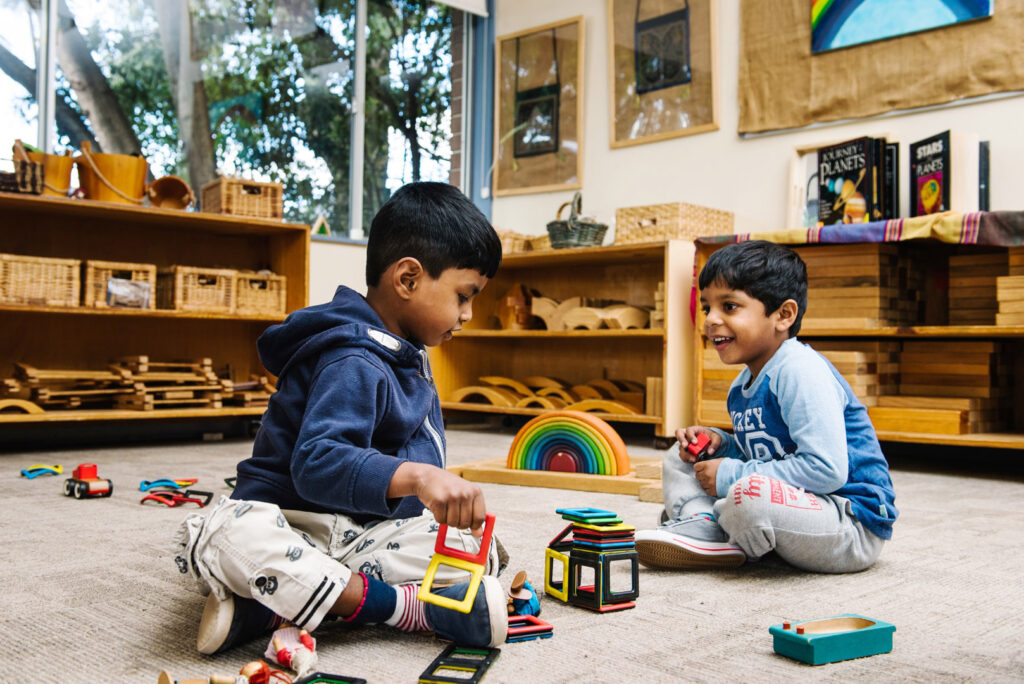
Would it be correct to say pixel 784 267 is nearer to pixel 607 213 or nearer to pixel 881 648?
pixel 881 648

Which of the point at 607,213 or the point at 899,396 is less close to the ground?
the point at 607,213

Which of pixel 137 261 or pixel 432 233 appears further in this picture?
pixel 137 261

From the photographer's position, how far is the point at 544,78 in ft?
18.3

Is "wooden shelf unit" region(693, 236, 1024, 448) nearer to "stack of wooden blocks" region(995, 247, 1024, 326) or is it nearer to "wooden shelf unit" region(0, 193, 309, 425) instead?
"stack of wooden blocks" region(995, 247, 1024, 326)

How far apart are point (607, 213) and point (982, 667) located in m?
4.18

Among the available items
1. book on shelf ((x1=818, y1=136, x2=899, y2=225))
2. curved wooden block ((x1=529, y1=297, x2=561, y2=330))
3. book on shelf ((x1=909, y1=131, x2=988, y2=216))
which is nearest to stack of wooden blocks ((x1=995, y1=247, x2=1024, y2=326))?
book on shelf ((x1=909, y1=131, x2=988, y2=216))

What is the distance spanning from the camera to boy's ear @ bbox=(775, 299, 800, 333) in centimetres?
190

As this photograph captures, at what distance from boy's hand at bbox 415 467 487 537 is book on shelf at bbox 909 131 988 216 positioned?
10.4ft

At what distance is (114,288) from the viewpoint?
13.2 ft

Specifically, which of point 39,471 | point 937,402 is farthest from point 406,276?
point 937,402

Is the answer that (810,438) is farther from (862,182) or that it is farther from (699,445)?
(862,182)

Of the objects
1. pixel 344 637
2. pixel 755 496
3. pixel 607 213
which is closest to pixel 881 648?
pixel 755 496

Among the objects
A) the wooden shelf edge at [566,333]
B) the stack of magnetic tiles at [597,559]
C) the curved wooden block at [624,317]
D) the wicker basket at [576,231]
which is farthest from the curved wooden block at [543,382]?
the stack of magnetic tiles at [597,559]

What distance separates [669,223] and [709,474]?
2.58 metres
